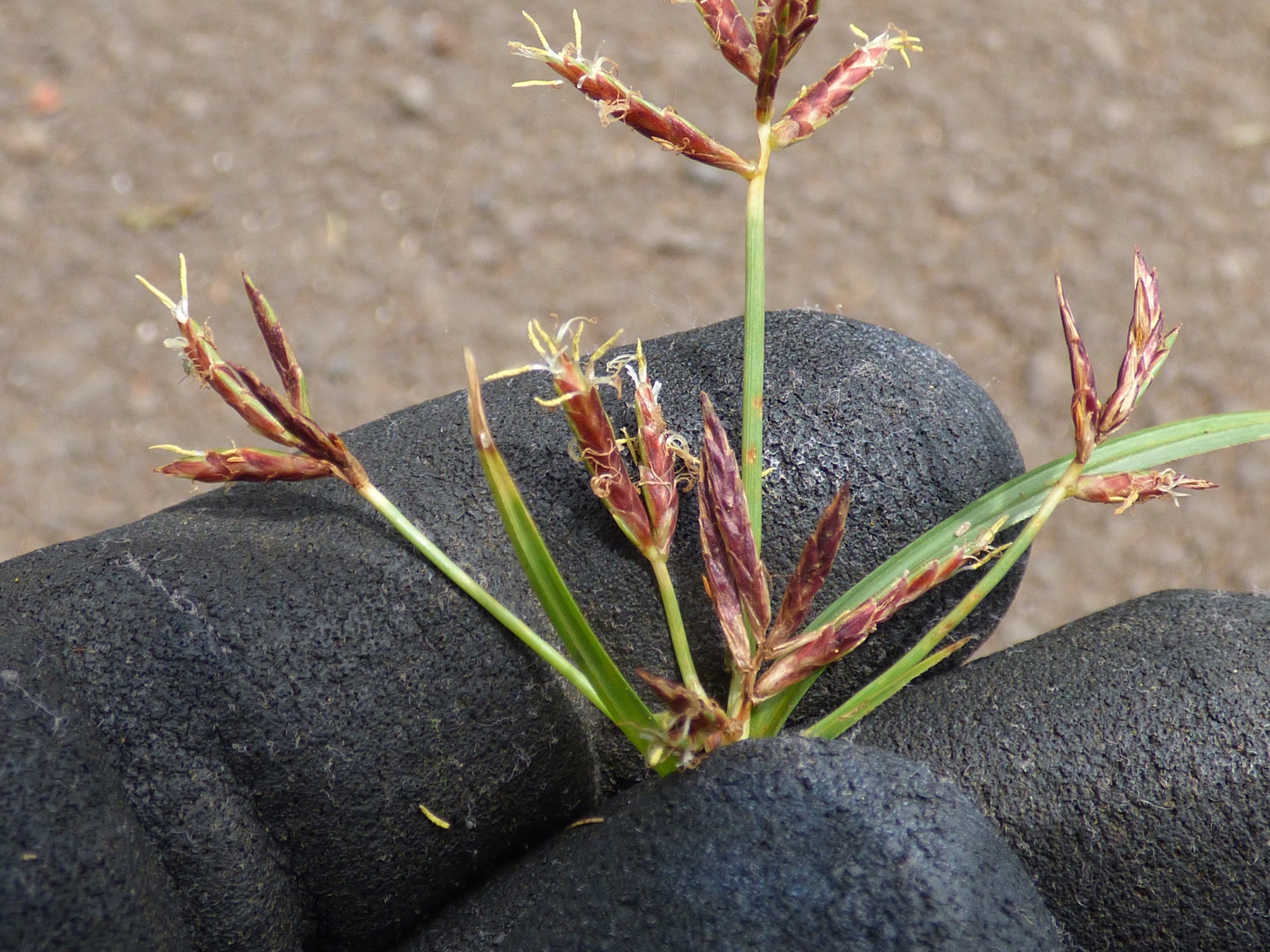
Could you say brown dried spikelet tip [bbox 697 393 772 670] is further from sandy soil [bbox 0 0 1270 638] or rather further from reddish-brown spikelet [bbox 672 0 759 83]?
sandy soil [bbox 0 0 1270 638]

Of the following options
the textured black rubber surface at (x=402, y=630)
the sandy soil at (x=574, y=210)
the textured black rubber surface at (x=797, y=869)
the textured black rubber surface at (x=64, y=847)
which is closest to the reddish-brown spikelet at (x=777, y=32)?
the textured black rubber surface at (x=402, y=630)

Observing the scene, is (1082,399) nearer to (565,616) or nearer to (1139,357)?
(1139,357)

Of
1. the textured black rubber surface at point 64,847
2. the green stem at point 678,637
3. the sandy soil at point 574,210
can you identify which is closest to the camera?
the textured black rubber surface at point 64,847

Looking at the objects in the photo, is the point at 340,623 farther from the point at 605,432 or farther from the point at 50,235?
the point at 50,235

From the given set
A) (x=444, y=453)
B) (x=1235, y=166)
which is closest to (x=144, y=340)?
(x=444, y=453)

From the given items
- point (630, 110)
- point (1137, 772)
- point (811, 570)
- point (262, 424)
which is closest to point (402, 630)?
point (262, 424)

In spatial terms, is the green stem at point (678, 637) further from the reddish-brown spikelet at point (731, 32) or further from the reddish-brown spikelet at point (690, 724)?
the reddish-brown spikelet at point (731, 32)
